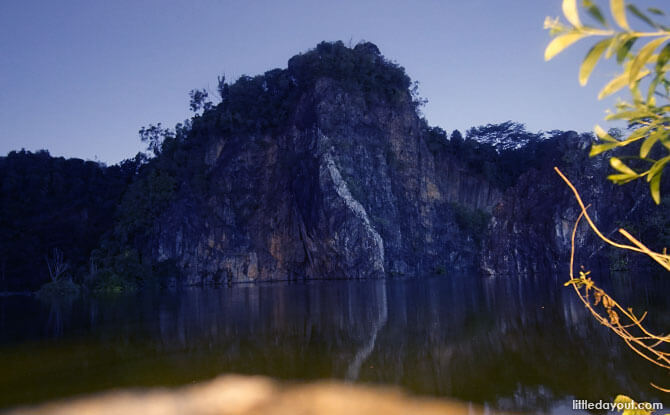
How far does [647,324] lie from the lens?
28.5 ft

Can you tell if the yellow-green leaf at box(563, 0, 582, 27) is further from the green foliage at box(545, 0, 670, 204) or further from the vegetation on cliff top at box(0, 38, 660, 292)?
the vegetation on cliff top at box(0, 38, 660, 292)

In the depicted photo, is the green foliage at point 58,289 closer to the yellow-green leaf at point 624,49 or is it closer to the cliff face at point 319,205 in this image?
the cliff face at point 319,205

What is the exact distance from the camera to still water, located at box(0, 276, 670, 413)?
5754 millimetres

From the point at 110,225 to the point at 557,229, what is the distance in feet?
162

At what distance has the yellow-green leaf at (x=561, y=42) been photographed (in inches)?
65.3

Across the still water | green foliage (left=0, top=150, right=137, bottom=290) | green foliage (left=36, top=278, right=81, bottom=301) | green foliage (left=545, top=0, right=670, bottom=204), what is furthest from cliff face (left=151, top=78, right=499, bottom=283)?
green foliage (left=545, top=0, right=670, bottom=204)

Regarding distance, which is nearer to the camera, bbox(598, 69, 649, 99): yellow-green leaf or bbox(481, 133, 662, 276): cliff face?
bbox(598, 69, 649, 99): yellow-green leaf

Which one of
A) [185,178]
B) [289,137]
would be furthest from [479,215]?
[185,178]

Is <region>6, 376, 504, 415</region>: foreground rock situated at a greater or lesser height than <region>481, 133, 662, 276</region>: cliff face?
lesser

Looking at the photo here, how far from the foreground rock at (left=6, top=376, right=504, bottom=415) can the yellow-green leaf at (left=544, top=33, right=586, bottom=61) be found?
13.8 feet

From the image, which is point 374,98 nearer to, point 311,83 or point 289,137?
point 311,83

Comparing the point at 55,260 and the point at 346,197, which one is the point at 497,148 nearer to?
the point at 346,197

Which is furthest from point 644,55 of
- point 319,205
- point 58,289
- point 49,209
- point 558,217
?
point 49,209

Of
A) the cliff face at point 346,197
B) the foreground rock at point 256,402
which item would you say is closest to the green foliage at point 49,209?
the cliff face at point 346,197
